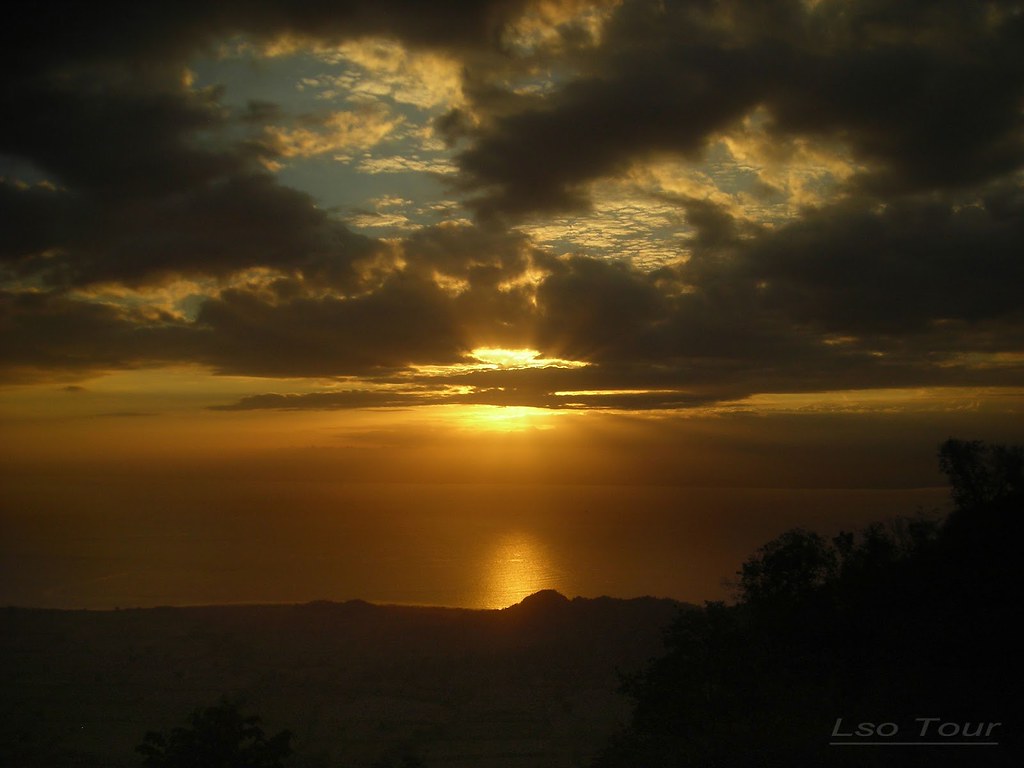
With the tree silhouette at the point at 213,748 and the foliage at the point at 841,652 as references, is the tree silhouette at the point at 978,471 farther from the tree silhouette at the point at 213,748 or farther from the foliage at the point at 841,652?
the tree silhouette at the point at 213,748

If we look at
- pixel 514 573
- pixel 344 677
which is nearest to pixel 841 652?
pixel 344 677

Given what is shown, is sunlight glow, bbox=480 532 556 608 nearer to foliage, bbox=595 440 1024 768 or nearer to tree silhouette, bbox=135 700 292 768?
foliage, bbox=595 440 1024 768

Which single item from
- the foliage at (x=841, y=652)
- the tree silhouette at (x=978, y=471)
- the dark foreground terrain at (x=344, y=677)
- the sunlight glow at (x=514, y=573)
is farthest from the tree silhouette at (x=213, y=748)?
the sunlight glow at (x=514, y=573)

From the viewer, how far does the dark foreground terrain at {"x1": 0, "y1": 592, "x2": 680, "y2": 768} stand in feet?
85.2

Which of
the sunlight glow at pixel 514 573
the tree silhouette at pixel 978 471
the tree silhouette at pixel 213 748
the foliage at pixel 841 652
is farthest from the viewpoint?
the sunlight glow at pixel 514 573

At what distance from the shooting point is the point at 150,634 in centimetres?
3750

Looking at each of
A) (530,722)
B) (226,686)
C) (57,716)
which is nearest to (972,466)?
(530,722)

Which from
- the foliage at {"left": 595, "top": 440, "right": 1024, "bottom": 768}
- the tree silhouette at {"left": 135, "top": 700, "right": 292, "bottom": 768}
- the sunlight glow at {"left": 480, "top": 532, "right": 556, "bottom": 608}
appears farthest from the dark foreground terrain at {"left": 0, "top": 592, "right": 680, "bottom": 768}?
the sunlight glow at {"left": 480, "top": 532, "right": 556, "bottom": 608}

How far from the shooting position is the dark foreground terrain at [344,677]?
85.2ft

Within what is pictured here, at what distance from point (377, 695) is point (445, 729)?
475cm

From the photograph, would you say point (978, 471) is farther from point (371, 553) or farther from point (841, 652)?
point (371, 553)

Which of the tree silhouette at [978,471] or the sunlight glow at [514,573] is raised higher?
the tree silhouette at [978,471]

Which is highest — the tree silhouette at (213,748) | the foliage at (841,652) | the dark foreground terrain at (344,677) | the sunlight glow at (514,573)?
the foliage at (841,652)

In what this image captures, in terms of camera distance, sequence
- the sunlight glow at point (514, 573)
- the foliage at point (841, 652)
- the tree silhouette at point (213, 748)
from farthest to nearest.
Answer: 1. the sunlight glow at point (514, 573)
2. the tree silhouette at point (213, 748)
3. the foliage at point (841, 652)
